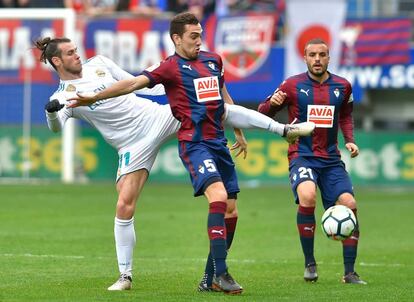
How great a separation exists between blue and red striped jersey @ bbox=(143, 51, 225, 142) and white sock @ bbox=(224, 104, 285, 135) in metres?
0.10

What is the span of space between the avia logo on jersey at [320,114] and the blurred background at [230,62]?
1818cm

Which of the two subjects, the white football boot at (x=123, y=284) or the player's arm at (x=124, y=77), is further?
the player's arm at (x=124, y=77)

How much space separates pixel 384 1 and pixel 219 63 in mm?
23106

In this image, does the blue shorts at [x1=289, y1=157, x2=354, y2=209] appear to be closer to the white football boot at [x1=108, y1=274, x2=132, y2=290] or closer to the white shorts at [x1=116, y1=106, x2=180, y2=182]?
the white shorts at [x1=116, y1=106, x2=180, y2=182]

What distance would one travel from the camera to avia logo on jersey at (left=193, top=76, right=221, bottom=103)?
9.99m

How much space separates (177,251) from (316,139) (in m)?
3.56

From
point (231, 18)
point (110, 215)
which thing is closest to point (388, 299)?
point (110, 215)

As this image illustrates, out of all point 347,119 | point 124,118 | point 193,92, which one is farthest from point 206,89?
point 347,119

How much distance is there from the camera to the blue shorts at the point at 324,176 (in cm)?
1138

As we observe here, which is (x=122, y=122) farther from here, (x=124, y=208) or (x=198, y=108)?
(x=198, y=108)

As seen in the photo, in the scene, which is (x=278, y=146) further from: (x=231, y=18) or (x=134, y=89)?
(x=134, y=89)

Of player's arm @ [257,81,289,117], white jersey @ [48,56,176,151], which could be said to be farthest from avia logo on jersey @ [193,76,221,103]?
player's arm @ [257,81,289,117]

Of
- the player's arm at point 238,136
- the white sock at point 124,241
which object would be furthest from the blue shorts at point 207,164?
the white sock at point 124,241

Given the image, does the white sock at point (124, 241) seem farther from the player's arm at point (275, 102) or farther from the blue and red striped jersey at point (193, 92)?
the player's arm at point (275, 102)
